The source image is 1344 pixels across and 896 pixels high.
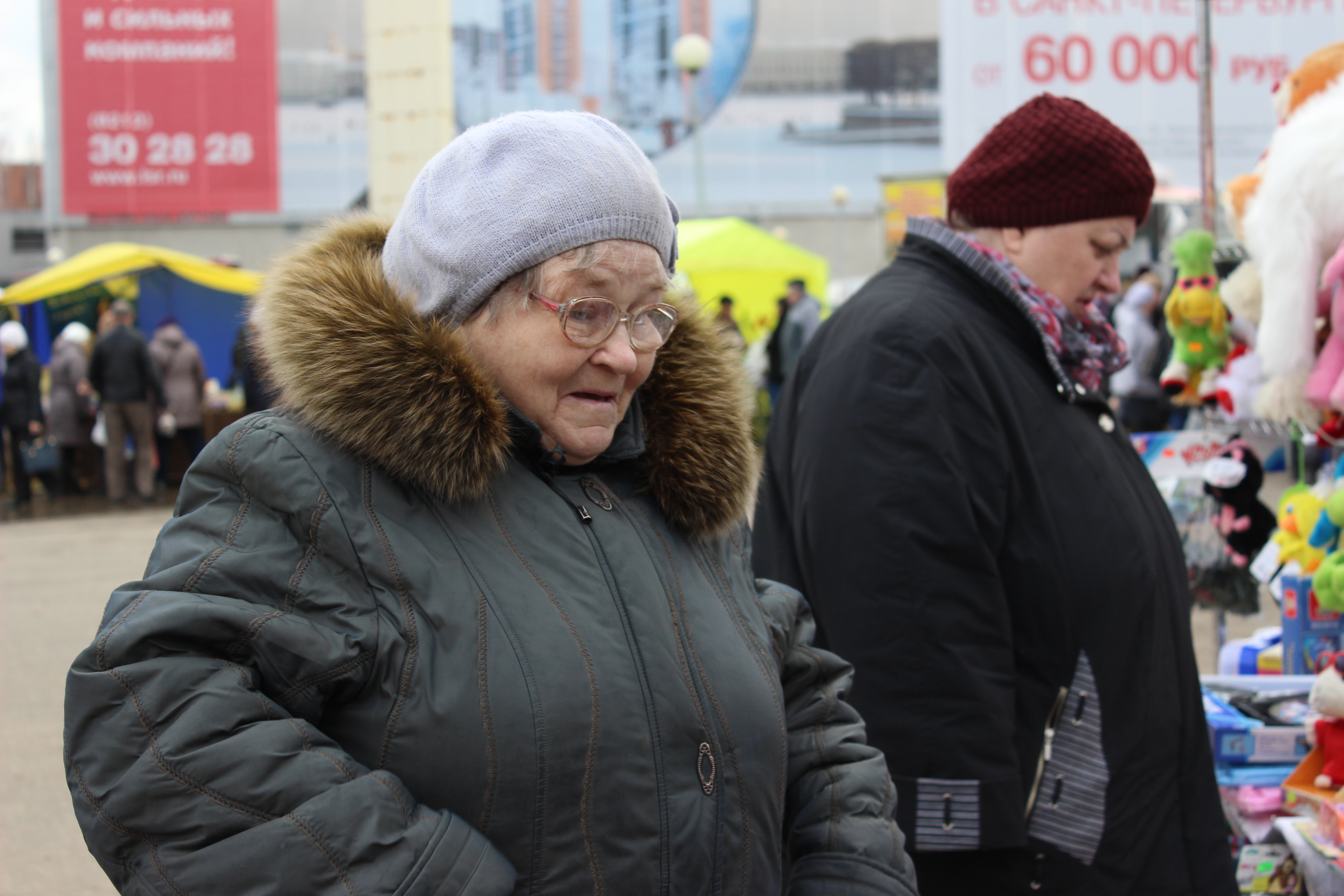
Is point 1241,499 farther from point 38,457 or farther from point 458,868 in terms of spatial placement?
point 38,457

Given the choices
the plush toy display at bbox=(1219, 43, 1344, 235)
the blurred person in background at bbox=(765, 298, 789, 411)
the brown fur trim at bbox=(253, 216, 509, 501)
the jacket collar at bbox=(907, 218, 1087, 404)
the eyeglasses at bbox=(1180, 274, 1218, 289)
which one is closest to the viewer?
the brown fur trim at bbox=(253, 216, 509, 501)

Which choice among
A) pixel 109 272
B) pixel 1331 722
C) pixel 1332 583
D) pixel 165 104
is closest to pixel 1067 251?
pixel 1332 583

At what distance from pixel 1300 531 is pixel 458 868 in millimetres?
2539

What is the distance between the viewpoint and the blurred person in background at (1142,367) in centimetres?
889

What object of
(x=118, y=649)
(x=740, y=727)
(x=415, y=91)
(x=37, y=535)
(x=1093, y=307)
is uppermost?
(x=415, y=91)

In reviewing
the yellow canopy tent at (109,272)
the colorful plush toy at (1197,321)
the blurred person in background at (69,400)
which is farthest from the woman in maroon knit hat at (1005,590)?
the yellow canopy tent at (109,272)

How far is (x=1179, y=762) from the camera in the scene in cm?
214

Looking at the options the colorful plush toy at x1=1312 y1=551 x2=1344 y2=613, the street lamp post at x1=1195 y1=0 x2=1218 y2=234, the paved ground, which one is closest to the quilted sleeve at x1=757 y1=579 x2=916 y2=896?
the paved ground

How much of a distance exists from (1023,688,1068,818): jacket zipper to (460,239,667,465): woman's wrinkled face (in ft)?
3.52

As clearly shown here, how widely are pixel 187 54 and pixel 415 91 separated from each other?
2377 cm

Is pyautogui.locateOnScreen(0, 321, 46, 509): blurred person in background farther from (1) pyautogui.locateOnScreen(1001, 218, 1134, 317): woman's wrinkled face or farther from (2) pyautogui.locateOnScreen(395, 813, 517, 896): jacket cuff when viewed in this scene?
(2) pyautogui.locateOnScreen(395, 813, 517, 896): jacket cuff

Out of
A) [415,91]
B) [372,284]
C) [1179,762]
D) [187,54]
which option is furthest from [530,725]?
[187,54]

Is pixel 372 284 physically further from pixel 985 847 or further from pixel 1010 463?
pixel 985 847

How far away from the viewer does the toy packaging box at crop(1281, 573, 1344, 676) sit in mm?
2912
